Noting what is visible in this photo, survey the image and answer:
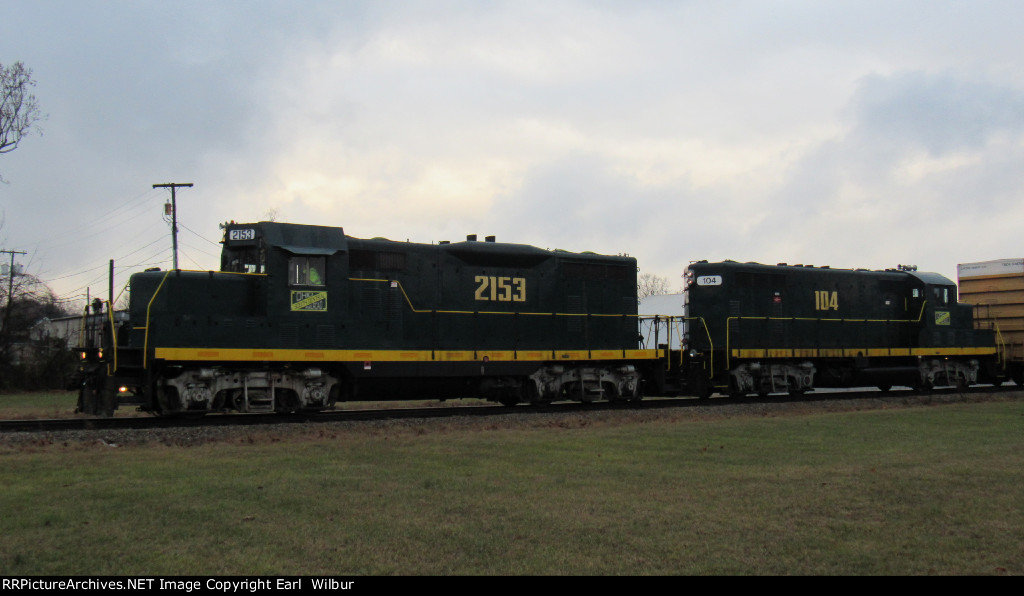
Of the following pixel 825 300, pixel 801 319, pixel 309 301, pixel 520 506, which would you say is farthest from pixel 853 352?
pixel 520 506

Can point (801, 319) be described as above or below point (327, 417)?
above

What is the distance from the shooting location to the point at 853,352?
2475cm

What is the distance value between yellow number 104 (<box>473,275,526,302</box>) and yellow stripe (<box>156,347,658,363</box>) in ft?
4.19

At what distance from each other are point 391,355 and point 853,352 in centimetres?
1512

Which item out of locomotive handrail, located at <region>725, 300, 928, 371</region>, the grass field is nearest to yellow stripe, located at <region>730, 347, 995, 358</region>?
locomotive handrail, located at <region>725, 300, 928, 371</region>

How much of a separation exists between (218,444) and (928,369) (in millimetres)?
23085

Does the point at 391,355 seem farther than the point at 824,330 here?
No

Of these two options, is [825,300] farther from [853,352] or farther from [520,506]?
[520,506]

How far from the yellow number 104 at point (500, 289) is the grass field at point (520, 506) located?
6.77m

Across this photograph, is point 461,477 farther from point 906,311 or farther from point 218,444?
point 906,311

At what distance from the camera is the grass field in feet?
18.2

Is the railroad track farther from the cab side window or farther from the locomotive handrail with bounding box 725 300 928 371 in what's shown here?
the cab side window

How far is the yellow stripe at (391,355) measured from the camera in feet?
50.0
